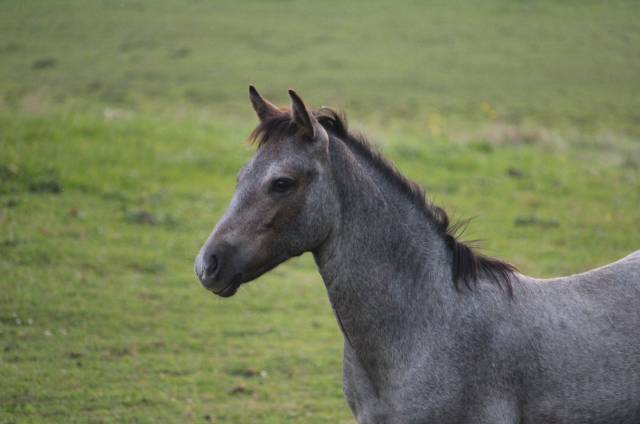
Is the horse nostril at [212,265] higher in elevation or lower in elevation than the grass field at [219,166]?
higher

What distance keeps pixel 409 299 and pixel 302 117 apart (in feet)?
4.51

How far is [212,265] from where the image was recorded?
449cm

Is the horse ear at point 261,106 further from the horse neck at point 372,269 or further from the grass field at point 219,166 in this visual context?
the grass field at point 219,166

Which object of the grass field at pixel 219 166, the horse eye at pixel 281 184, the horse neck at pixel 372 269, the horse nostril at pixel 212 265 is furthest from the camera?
the grass field at pixel 219 166

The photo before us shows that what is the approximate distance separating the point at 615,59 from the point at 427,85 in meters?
9.45

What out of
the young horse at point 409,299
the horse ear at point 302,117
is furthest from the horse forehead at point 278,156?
the horse ear at point 302,117

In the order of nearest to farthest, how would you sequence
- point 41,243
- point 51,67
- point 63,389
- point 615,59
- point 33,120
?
point 63,389 → point 41,243 → point 33,120 → point 51,67 → point 615,59

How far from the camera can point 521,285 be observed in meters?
5.22

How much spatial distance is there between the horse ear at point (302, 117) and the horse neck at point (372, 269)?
28cm

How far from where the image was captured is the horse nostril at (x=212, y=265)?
447 cm

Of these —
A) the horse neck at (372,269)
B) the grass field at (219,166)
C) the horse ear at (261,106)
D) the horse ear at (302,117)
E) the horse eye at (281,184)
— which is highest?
the horse ear at (302,117)

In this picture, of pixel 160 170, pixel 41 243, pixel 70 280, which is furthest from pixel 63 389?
pixel 160 170

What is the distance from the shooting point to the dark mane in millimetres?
5043

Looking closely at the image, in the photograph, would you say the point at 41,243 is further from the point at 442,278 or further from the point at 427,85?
the point at 427,85
